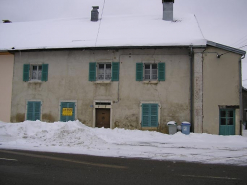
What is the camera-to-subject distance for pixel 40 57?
637 inches

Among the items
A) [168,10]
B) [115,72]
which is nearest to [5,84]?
[115,72]

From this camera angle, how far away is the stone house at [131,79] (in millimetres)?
13914

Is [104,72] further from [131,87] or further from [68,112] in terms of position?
[68,112]

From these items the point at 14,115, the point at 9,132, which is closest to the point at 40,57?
the point at 14,115

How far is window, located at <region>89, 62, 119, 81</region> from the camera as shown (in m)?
15.1

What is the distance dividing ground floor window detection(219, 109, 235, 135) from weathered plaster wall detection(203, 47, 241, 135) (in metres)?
0.23

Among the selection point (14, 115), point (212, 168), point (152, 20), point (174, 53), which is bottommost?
point (212, 168)

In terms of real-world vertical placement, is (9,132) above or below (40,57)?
below

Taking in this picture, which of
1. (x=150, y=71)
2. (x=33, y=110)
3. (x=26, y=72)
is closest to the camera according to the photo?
(x=150, y=71)

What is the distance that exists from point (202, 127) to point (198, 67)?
351 centimetres

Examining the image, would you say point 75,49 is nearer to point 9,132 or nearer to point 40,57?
point 40,57

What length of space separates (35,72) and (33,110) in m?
2.64

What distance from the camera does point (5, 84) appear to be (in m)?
16.5

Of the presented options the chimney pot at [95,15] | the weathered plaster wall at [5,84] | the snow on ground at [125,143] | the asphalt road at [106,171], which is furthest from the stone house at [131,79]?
the asphalt road at [106,171]
